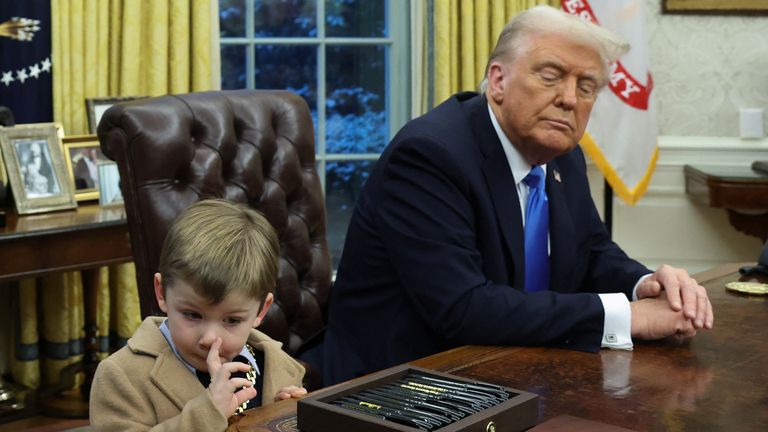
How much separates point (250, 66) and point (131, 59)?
2.47 feet

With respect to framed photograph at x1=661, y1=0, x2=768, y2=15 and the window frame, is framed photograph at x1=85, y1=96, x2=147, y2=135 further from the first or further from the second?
framed photograph at x1=661, y1=0, x2=768, y2=15

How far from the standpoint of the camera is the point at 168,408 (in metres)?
1.78

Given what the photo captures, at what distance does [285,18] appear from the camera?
5098 millimetres

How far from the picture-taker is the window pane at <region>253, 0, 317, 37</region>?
199 inches

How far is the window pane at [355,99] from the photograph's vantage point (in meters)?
5.22

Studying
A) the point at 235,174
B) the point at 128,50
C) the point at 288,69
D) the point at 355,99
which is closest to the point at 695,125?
the point at 355,99

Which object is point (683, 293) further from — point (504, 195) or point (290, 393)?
point (290, 393)

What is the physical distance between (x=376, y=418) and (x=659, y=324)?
0.92 metres

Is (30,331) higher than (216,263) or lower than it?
lower

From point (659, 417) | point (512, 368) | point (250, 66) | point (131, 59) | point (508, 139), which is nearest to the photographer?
point (659, 417)

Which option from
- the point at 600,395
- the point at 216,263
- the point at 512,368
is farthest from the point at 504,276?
the point at 216,263

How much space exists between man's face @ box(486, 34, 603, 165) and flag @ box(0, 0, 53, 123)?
2.43 metres

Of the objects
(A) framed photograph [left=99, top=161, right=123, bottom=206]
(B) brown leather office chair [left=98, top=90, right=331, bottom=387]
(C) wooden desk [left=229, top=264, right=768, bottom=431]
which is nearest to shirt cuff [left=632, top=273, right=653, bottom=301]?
(C) wooden desk [left=229, top=264, right=768, bottom=431]

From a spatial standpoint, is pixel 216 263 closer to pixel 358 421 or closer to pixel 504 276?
pixel 358 421
